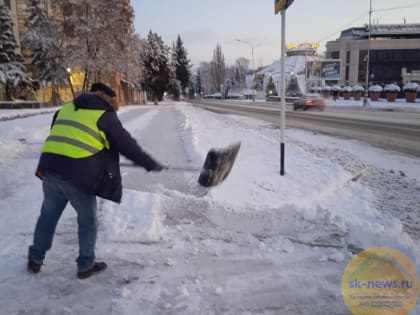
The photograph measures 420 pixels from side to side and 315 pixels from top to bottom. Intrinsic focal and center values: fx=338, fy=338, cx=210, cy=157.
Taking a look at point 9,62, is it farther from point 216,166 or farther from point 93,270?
point 93,270

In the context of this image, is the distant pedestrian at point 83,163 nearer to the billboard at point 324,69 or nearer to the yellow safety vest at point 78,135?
the yellow safety vest at point 78,135

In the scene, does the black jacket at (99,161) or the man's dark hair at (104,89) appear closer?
the black jacket at (99,161)

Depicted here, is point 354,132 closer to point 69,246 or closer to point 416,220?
point 416,220

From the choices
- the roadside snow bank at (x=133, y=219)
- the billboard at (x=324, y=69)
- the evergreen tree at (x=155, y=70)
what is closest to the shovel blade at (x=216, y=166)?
the roadside snow bank at (x=133, y=219)

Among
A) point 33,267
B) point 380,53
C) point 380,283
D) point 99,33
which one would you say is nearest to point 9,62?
point 99,33

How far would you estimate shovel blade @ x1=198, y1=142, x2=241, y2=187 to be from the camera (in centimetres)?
520

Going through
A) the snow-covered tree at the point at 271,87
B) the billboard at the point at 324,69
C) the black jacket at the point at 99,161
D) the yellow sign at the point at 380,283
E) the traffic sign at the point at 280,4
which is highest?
the billboard at the point at 324,69

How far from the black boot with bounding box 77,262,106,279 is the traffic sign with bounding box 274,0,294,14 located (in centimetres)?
514

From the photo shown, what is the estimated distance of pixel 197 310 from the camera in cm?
264

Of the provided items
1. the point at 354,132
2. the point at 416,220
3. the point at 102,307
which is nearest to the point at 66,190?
the point at 102,307

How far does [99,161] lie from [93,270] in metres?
1.07

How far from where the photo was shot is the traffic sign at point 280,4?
590 centimetres

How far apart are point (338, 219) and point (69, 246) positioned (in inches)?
129

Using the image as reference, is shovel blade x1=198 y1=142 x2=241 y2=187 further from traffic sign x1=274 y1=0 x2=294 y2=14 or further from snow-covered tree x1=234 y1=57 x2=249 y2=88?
snow-covered tree x1=234 y1=57 x2=249 y2=88
